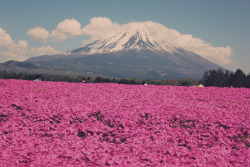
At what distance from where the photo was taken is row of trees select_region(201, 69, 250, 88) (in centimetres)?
7631

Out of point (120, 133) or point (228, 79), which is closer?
point (120, 133)

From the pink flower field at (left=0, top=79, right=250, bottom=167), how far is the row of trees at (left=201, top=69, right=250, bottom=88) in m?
66.5

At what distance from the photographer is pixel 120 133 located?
34.8ft

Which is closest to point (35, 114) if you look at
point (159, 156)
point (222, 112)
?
point (159, 156)

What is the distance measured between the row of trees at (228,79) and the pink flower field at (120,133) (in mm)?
66495

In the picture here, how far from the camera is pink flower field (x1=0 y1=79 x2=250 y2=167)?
8.08 metres

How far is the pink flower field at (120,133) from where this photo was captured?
8078 millimetres

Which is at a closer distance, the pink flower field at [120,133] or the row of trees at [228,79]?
the pink flower field at [120,133]

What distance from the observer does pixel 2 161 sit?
7.70 m

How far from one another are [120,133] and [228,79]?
3318 inches

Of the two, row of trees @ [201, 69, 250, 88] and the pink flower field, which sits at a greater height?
row of trees @ [201, 69, 250, 88]

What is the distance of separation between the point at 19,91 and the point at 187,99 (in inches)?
484

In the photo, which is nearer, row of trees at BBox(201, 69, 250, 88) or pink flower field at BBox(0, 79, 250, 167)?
pink flower field at BBox(0, 79, 250, 167)

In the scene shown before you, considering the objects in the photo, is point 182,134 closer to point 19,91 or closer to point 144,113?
point 144,113
